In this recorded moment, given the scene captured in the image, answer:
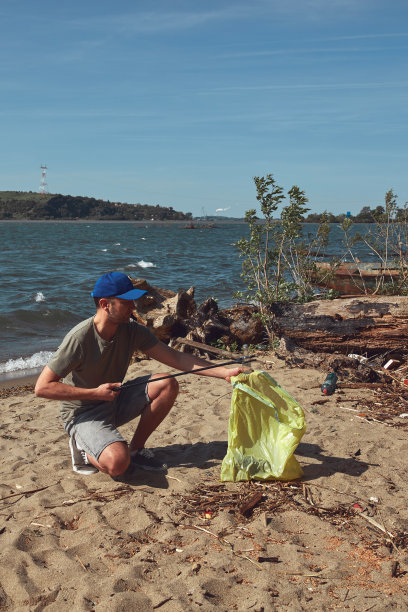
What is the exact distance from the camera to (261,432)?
3963 millimetres

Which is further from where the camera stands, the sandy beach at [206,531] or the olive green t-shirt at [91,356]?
the olive green t-shirt at [91,356]

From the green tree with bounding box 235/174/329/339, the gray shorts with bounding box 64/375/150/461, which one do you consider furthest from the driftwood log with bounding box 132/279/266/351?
the gray shorts with bounding box 64/375/150/461

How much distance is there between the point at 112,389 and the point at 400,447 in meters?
2.25

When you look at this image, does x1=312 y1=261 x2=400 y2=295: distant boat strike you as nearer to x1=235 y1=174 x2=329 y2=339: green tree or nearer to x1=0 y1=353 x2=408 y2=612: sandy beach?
x1=235 y1=174 x2=329 y2=339: green tree

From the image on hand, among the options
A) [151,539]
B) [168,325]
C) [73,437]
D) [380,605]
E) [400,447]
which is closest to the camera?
[380,605]

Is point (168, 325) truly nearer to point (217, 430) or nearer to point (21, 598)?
point (217, 430)

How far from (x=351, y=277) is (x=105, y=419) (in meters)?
9.19

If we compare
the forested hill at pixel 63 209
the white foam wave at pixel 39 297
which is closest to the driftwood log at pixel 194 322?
the white foam wave at pixel 39 297

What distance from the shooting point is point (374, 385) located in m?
5.91

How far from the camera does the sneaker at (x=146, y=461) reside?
409 centimetres

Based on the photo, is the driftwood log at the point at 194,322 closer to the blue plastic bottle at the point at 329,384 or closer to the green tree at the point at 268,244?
the green tree at the point at 268,244

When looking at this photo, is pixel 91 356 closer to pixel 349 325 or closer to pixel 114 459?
pixel 114 459

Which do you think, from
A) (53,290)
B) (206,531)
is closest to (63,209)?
(53,290)

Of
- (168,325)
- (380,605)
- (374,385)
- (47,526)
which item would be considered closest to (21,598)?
(47,526)
